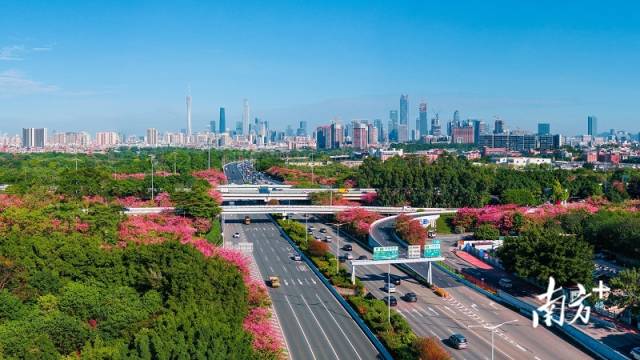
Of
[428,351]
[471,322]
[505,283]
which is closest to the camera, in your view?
[428,351]

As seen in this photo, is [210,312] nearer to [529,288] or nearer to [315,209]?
[529,288]

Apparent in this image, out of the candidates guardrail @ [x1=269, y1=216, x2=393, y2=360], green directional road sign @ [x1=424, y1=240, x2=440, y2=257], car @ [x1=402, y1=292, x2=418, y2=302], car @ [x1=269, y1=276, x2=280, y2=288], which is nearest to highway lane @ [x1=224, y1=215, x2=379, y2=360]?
guardrail @ [x1=269, y1=216, x2=393, y2=360]

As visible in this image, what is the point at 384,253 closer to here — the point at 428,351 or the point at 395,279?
the point at 395,279

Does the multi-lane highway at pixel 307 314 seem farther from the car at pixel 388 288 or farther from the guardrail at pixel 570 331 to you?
the guardrail at pixel 570 331

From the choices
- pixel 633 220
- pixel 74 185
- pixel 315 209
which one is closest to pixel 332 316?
pixel 633 220

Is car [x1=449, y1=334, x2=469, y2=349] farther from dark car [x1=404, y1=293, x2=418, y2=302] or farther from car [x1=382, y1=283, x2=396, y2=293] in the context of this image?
car [x1=382, y1=283, x2=396, y2=293]

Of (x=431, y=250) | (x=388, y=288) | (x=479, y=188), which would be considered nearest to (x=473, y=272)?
(x=431, y=250)

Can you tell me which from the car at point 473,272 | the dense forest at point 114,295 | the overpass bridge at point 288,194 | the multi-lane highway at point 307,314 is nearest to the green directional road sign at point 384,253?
the multi-lane highway at point 307,314

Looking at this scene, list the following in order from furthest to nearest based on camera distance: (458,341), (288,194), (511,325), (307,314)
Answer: (288,194), (307,314), (511,325), (458,341)
